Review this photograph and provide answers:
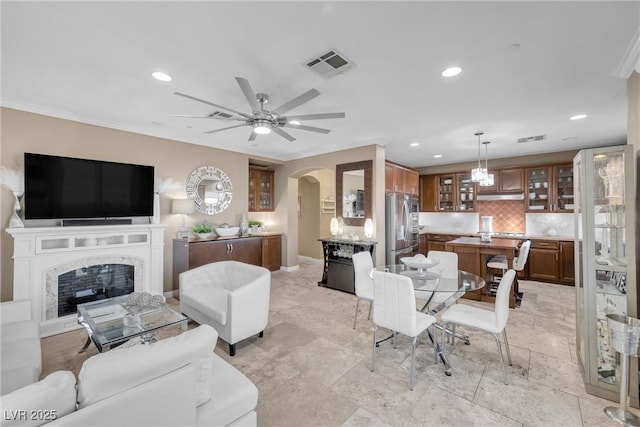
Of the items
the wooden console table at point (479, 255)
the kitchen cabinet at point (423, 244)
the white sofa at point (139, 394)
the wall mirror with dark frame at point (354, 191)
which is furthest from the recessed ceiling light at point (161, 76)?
the kitchen cabinet at point (423, 244)

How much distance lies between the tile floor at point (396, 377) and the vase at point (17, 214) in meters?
1.38

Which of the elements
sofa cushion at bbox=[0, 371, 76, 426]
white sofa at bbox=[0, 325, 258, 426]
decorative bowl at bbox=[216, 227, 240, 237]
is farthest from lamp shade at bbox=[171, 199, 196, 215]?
sofa cushion at bbox=[0, 371, 76, 426]

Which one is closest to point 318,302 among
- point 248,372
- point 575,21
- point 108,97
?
point 248,372

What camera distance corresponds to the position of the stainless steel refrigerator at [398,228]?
528 cm

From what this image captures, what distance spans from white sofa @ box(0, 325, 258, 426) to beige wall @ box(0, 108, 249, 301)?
350 centimetres

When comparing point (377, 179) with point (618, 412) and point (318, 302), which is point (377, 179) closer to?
point (318, 302)

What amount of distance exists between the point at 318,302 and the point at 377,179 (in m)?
2.42

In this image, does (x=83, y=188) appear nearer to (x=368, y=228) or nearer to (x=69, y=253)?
(x=69, y=253)

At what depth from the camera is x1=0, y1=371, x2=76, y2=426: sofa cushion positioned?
0.95 m

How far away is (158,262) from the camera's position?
415 centimetres

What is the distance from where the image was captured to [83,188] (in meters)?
3.70

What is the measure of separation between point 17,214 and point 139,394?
3.66m

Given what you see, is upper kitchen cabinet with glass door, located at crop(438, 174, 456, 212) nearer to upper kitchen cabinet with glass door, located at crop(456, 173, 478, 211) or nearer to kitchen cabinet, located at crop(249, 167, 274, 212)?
upper kitchen cabinet with glass door, located at crop(456, 173, 478, 211)

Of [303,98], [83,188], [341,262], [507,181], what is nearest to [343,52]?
[303,98]
